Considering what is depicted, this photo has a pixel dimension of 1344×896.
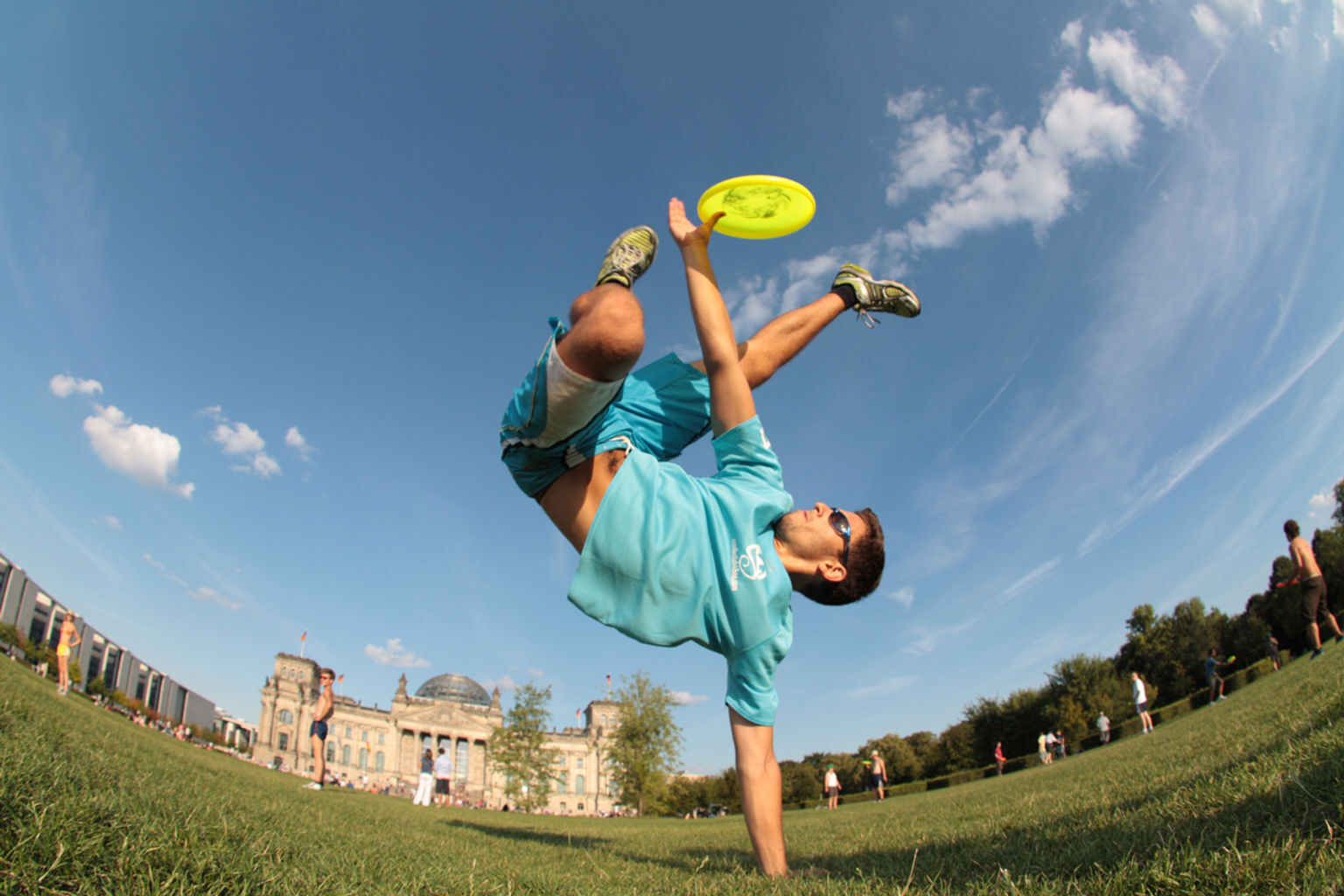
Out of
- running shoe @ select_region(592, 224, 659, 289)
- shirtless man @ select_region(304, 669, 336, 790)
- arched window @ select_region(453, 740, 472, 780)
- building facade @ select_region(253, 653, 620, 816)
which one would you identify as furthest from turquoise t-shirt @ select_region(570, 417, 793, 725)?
arched window @ select_region(453, 740, 472, 780)

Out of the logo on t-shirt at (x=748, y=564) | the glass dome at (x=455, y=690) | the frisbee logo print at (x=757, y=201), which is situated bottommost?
the logo on t-shirt at (x=748, y=564)

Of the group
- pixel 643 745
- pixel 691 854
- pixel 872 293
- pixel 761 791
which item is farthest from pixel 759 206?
pixel 643 745

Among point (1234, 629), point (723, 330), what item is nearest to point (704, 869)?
point (723, 330)

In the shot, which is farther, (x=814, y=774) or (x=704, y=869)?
(x=814, y=774)

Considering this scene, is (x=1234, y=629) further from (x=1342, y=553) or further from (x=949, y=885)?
(x=949, y=885)

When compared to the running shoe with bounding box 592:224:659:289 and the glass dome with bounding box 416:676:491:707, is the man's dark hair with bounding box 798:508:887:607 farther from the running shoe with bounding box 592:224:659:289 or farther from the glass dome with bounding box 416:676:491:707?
the glass dome with bounding box 416:676:491:707

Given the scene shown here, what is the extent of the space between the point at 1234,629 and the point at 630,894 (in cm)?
6288

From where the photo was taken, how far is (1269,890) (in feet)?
4.80

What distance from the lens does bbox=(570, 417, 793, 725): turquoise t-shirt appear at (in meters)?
2.84

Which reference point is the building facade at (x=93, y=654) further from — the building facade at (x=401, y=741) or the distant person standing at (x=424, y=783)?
the distant person standing at (x=424, y=783)

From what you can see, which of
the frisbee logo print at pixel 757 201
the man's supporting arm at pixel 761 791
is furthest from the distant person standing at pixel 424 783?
the frisbee logo print at pixel 757 201

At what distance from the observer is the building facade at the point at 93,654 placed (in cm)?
5281

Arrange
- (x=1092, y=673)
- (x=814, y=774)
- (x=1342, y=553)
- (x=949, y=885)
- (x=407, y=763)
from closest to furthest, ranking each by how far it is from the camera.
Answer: (x=949, y=885)
(x=1342, y=553)
(x=1092, y=673)
(x=814, y=774)
(x=407, y=763)

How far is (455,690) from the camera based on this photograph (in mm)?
109312
